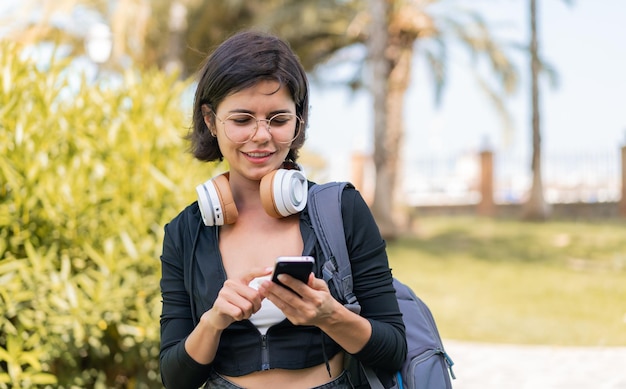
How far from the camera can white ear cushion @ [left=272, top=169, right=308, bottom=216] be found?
176 centimetres

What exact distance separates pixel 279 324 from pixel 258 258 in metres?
0.17

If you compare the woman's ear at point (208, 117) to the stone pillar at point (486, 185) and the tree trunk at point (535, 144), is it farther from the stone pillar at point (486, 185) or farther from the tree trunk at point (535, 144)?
the stone pillar at point (486, 185)

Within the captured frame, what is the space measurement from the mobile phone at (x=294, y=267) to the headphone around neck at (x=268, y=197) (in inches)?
11.0

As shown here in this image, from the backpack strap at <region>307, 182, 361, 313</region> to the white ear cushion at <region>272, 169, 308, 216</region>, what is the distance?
0.05 m

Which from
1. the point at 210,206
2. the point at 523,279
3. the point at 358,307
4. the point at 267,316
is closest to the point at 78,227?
the point at 210,206

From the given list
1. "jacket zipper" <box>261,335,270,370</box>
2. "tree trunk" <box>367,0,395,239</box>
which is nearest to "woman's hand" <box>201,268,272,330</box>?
"jacket zipper" <box>261,335,270,370</box>

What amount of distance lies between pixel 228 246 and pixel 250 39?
496mm

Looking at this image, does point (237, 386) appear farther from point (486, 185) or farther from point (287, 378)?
point (486, 185)

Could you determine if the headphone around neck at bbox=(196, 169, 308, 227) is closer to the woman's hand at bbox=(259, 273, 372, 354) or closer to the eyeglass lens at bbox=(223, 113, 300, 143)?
the eyeglass lens at bbox=(223, 113, 300, 143)

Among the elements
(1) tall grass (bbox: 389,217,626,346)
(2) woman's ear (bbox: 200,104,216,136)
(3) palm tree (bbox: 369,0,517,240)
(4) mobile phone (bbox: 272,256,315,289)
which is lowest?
(1) tall grass (bbox: 389,217,626,346)

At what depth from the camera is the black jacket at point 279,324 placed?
1.79 metres

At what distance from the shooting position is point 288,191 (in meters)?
1.76

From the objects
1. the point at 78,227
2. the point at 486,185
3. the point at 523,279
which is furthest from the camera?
the point at 486,185

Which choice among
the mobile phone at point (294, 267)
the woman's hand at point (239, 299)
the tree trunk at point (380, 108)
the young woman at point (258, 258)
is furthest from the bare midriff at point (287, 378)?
the tree trunk at point (380, 108)
